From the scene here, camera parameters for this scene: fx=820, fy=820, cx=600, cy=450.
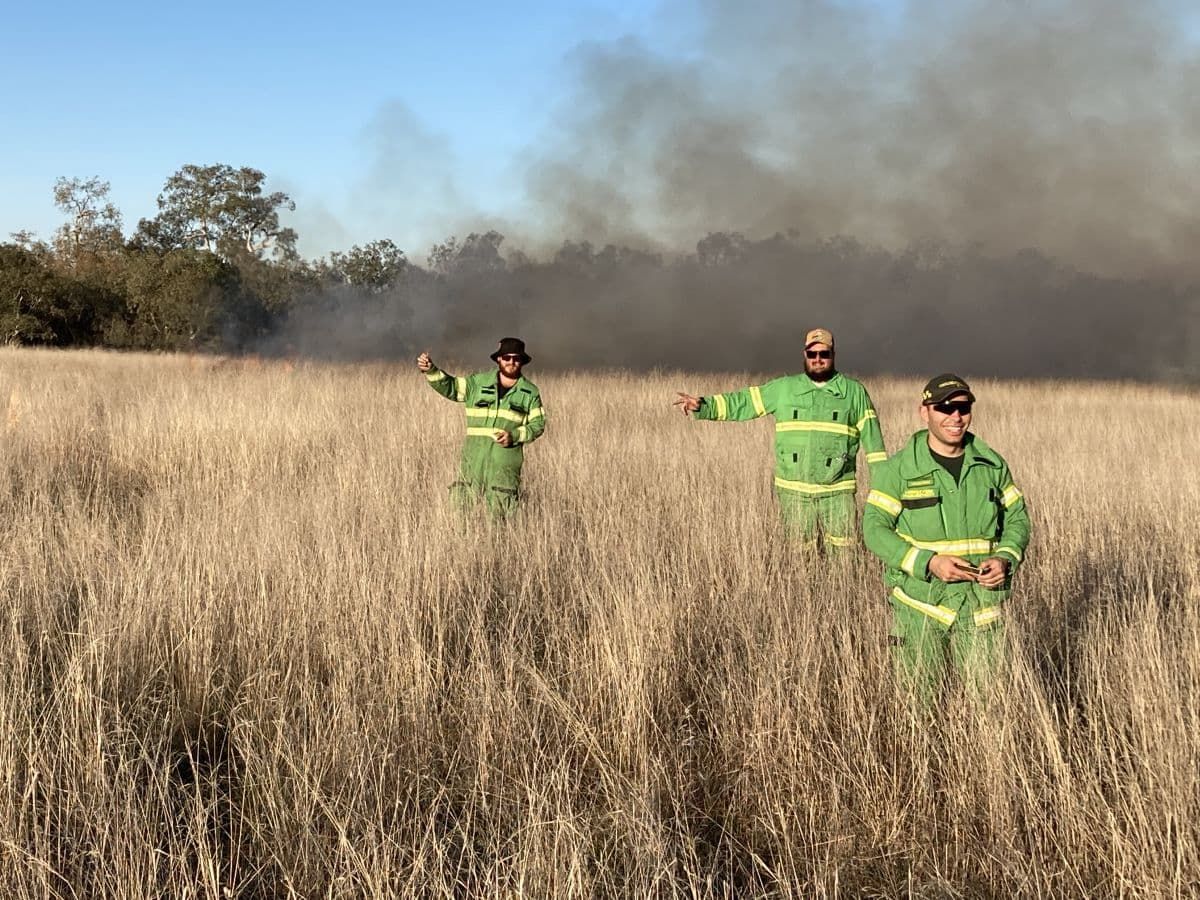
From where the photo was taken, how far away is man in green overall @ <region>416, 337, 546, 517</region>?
557 cm

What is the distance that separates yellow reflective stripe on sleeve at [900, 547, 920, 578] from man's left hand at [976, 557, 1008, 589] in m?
0.23

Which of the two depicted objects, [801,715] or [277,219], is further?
[277,219]

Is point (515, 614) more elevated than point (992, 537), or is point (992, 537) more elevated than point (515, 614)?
point (992, 537)

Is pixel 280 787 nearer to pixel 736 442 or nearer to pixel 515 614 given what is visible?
pixel 515 614

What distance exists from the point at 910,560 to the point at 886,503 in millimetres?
226

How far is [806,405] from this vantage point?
192 inches

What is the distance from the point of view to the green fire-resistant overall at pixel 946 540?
2805mm

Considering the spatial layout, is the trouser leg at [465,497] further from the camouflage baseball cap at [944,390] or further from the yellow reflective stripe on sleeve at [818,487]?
the camouflage baseball cap at [944,390]

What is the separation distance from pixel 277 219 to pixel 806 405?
178 ft

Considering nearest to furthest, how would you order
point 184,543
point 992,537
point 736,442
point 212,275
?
point 992,537
point 184,543
point 736,442
point 212,275

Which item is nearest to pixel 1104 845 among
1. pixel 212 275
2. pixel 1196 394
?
pixel 1196 394

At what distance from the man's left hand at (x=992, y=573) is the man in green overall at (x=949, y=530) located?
0.13 m

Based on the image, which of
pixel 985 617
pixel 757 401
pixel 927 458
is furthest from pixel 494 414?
pixel 985 617

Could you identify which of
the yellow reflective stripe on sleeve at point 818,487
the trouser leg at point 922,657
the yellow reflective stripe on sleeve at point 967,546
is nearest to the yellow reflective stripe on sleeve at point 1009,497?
the yellow reflective stripe on sleeve at point 967,546
